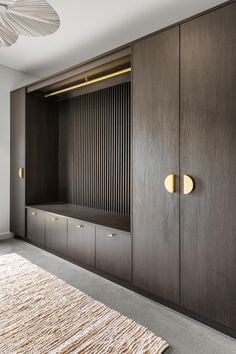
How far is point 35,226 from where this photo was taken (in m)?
3.76

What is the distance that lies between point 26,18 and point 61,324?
2.25 m

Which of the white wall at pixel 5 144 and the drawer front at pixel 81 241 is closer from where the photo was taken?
the drawer front at pixel 81 241

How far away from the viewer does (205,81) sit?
1908 mm

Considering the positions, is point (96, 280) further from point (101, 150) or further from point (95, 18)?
point (95, 18)

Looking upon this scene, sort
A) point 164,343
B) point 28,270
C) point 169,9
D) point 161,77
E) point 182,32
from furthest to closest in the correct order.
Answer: point 28,270 → point 169,9 → point 161,77 → point 182,32 → point 164,343

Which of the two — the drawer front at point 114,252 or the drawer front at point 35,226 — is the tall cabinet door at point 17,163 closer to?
the drawer front at point 35,226

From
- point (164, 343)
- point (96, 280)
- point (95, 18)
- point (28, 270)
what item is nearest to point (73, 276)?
point (96, 280)

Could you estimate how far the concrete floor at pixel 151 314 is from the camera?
1.76 m

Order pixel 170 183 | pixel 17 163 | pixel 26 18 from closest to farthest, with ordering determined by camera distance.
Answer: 1. pixel 26 18
2. pixel 170 183
3. pixel 17 163

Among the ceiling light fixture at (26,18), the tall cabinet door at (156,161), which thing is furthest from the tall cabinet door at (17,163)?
the tall cabinet door at (156,161)

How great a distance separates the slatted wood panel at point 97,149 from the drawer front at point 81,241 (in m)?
0.63

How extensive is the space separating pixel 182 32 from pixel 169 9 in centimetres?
65

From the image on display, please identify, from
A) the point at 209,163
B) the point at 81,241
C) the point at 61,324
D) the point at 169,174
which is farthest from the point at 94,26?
the point at 61,324

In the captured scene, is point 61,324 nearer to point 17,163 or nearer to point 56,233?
point 56,233
